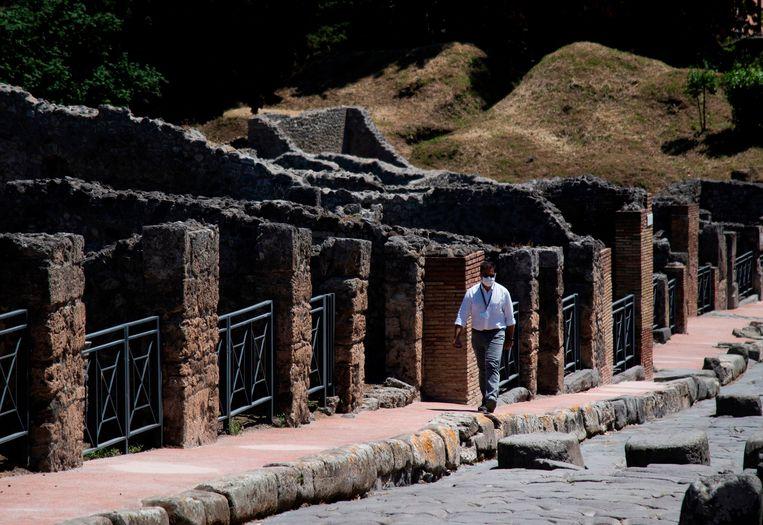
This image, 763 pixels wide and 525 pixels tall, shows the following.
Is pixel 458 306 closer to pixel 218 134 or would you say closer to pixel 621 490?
pixel 621 490

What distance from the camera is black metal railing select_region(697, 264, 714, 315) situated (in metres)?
28.9

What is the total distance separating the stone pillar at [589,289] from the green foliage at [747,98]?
82.5ft

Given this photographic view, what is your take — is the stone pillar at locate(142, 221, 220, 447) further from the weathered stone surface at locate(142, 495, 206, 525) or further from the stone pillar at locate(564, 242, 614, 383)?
the stone pillar at locate(564, 242, 614, 383)

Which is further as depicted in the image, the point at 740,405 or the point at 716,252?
the point at 716,252

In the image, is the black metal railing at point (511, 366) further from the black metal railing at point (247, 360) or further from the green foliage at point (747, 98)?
the green foliage at point (747, 98)

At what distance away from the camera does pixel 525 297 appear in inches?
610

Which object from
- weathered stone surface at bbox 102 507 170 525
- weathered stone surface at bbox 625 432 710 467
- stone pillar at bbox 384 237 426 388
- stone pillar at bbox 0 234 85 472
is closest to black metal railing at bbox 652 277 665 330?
stone pillar at bbox 384 237 426 388

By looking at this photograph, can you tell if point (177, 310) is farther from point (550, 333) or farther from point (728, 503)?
point (550, 333)

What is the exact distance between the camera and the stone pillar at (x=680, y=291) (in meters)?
25.2

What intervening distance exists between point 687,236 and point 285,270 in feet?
57.5

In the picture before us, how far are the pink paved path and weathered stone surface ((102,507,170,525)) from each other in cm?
25

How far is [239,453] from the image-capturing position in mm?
9680

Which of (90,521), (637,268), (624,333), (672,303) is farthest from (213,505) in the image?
(672,303)

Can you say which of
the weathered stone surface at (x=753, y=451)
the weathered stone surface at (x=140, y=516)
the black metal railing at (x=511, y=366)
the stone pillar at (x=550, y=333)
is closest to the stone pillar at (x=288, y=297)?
the weathered stone surface at (x=753, y=451)
